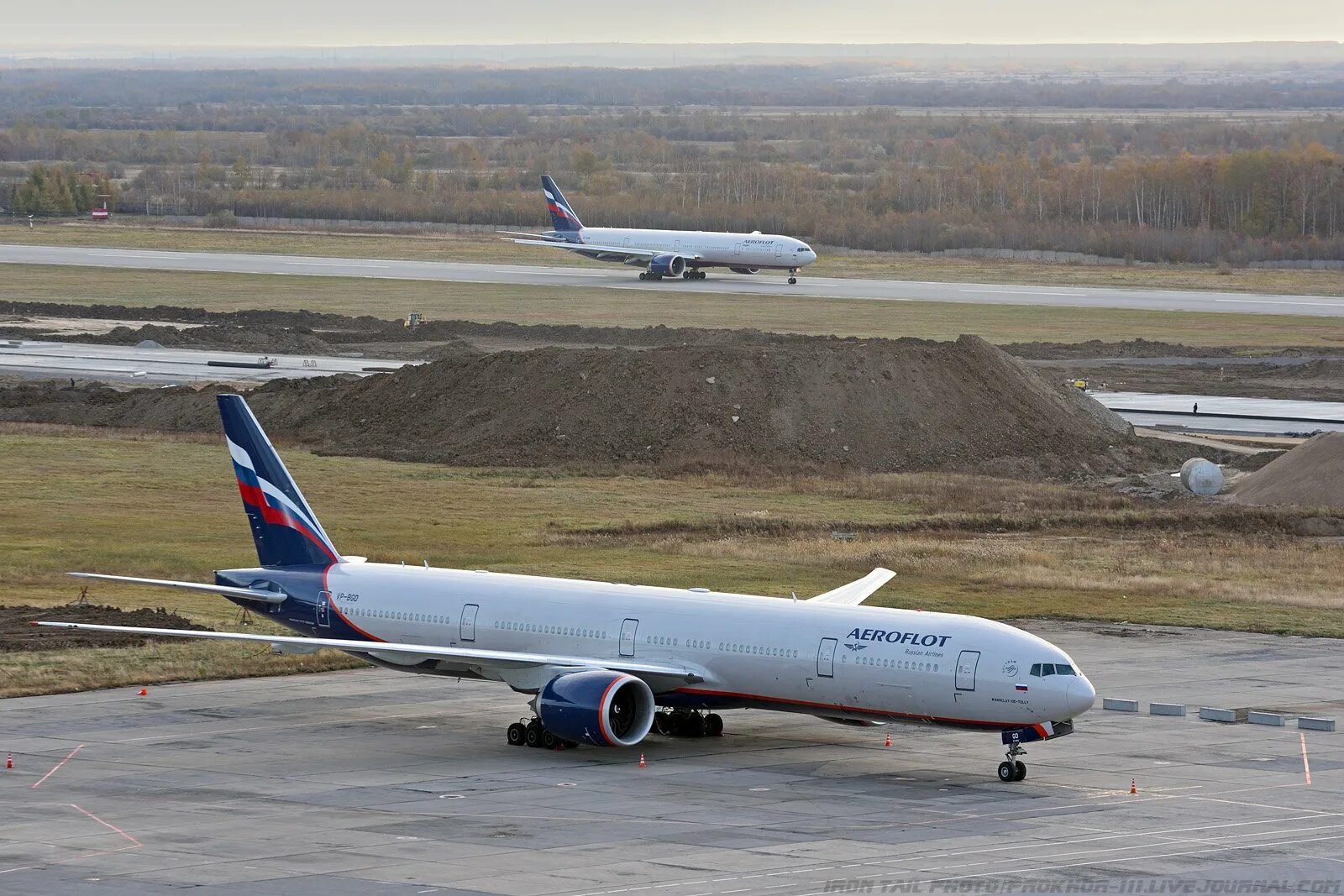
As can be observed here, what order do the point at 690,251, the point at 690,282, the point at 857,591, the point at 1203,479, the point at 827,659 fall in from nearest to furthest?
the point at 827,659, the point at 857,591, the point at 1203,479, the point at 690,282, the point at 690,251

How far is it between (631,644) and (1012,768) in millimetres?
8960

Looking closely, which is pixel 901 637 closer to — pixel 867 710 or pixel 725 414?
pixel 867 710

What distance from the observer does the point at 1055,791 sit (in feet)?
129

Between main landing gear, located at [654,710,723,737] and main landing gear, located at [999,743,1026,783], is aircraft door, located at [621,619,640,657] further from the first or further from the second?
main landing gear, located at [999,743,1026,783]

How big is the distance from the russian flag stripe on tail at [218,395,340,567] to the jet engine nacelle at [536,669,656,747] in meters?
8.94

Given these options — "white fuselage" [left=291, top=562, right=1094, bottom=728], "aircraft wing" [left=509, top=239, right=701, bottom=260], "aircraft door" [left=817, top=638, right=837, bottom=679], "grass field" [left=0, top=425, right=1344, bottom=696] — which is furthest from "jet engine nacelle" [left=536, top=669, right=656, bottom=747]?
"aircraft wing" [left=509, top=239, right=701, bottom=260]

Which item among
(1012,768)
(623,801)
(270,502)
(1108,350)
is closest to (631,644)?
(623,801)

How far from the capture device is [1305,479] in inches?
3167

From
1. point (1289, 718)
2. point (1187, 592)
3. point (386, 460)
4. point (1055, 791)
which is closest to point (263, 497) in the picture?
point (1055, 791)

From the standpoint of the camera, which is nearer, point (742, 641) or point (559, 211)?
point (742, 641)

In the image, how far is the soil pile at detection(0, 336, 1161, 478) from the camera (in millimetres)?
90875

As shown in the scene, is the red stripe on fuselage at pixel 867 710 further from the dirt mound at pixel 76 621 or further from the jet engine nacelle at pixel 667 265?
the jet engine nacelle at pixel 667 265

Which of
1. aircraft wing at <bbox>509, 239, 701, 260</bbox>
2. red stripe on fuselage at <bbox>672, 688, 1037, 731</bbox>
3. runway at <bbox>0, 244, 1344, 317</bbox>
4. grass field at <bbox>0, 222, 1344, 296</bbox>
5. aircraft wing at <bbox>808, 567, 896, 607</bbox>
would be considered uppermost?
grass field at <bbox>0, 222, 1344, 296</bbox>

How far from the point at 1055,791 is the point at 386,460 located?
56677mm
